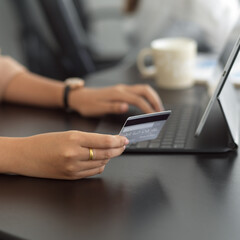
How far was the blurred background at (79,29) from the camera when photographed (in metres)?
1.53

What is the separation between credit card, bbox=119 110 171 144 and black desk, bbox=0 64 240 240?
56 millimetres

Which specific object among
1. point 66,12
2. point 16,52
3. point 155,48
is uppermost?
point 155,48

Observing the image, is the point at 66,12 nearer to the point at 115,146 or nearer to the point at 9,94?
the point at 9,94

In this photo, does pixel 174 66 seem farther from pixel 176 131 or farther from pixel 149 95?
pixel 176 131

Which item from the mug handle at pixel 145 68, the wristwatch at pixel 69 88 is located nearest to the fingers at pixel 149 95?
the wristwatch at pixel 69 88

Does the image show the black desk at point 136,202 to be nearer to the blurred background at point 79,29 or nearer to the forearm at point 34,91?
the forearm at point 34,91

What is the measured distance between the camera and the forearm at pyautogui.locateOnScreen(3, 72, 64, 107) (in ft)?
3.65

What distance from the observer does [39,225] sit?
1.89ft

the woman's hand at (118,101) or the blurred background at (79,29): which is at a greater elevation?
the woman's hand at (118,101)

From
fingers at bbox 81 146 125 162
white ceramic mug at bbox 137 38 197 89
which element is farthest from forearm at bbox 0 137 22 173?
white ceramic mug at bbox 137 38 197 89

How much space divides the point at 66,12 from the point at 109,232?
57.7 inches

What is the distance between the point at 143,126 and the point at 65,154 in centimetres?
13

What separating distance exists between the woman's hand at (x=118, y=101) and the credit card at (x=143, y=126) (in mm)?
263

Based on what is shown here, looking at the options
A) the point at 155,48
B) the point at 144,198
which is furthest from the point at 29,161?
the point at 155,48
